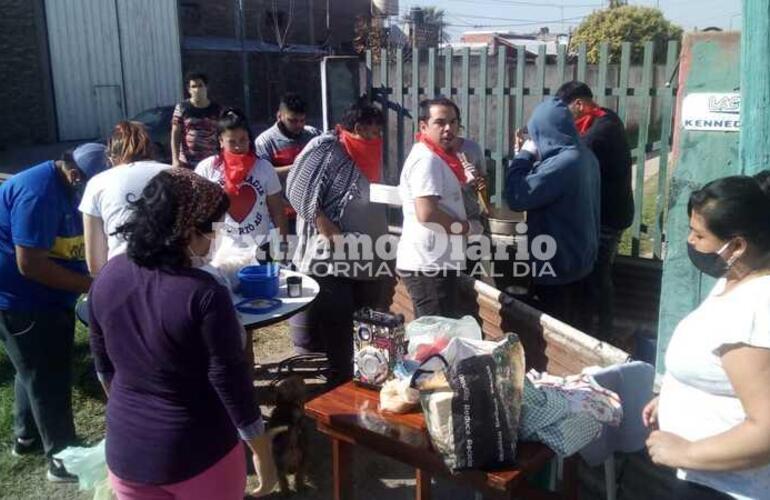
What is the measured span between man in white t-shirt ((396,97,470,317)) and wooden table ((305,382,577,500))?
3.48 feet

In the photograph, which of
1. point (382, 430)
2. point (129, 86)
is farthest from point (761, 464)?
point (129, 86)

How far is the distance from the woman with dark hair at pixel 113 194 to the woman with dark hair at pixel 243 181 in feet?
3.51

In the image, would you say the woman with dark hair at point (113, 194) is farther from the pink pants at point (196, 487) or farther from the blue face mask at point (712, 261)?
the blue face mask at point (712, 261)

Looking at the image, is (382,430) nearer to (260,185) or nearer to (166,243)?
(166,243)

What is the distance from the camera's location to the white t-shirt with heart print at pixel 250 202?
168 inches

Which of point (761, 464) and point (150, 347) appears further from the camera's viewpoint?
point (150, 347)

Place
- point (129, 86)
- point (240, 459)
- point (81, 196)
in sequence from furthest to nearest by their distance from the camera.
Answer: point (129, 86)
point (81, 196)
point (240, 459)

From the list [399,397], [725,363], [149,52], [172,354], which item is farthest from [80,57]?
[725,363]

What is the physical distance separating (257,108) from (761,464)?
78.0ft

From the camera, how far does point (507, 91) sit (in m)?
5.59

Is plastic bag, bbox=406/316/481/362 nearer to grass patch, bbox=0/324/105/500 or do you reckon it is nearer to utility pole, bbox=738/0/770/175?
utility pole, bbox=738/0/770/175

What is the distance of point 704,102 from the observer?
3049 millimetres

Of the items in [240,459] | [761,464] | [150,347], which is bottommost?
[240,459]

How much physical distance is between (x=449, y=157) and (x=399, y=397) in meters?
1.56
